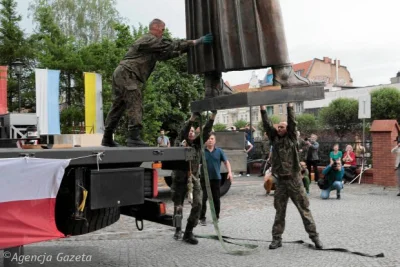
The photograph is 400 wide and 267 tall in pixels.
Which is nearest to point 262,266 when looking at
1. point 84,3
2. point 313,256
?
point 313,256

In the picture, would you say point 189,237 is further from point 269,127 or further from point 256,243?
point 269,127

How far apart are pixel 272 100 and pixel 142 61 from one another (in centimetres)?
170

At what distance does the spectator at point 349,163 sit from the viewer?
16.7 m

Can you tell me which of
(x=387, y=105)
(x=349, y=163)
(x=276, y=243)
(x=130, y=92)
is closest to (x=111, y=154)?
(x=130, y=92)

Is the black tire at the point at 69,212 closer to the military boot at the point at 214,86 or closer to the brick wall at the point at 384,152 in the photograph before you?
the military boot at the point at 214,86

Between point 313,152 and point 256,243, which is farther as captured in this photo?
point 313,152

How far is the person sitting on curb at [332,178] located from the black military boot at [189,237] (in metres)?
6.08

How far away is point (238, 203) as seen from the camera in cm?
1245

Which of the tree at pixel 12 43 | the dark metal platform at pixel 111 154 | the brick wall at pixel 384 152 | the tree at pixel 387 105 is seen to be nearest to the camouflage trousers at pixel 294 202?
the dark metal platform at pixel 111 154

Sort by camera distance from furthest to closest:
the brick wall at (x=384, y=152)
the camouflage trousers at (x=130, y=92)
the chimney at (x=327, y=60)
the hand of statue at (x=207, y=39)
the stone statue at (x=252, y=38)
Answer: the chimney at (x=327, y=60)
the brick wall at (x=384, y=152)
the camouflage trousers at (x=130, y=92)
the hand of statue at (x=207, y=39)
the stone statue at (x=252, y=38)

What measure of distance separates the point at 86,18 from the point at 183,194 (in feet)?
110

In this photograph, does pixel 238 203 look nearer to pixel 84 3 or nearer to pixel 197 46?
pixel 197 46

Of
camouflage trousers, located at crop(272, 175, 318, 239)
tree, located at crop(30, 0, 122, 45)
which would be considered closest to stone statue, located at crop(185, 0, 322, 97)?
camouflage trousers, located at crop(272, 175, 318, 239)

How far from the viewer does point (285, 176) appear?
7.35 m
